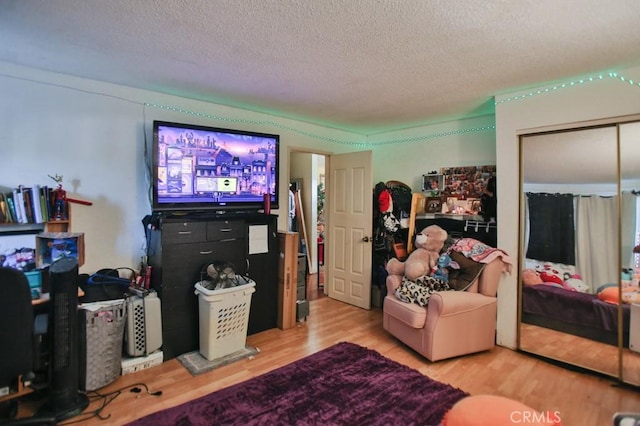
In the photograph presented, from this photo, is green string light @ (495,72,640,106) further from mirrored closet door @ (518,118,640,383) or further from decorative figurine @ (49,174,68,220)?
decorative figurine @ (49,174,68,220)

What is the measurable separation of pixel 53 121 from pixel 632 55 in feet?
13.8

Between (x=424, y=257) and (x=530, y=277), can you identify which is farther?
(x=424, y=257)

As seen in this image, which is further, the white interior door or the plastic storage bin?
the white interior door

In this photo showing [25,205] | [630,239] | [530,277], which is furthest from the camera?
[530,277]

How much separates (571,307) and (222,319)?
114 inches

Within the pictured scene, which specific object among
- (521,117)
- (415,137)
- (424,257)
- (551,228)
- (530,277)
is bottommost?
(530,277)

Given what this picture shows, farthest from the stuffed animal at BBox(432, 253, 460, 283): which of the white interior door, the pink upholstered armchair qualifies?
the white interior door

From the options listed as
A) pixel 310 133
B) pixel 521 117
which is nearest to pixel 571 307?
pixel 521 117

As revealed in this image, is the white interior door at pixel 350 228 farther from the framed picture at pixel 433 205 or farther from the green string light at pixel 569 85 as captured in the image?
the green string light at pixel 569 85

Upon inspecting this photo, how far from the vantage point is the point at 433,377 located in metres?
2.54

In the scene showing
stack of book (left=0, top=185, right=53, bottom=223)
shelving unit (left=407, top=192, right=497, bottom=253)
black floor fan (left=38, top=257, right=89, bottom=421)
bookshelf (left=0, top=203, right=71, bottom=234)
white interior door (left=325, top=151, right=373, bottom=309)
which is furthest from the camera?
white interior door (left=325, top=151, right=373, bottom=309)

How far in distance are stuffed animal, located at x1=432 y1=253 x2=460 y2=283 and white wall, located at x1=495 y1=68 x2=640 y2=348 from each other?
1.49 feet

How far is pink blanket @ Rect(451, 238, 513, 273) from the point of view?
9.68 ft

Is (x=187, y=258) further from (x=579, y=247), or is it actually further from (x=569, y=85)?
(x=569, y=85)
